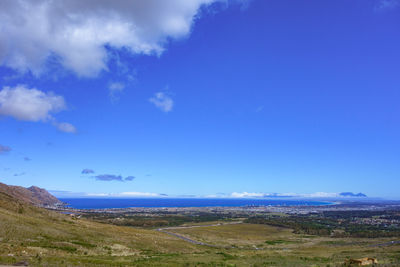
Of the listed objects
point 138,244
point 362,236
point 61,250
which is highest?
point 61,250

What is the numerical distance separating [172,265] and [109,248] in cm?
1764

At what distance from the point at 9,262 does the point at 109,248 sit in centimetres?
2235

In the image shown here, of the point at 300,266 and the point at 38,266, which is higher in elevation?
the point at 38,266

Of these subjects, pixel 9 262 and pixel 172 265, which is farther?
pixel 172 265

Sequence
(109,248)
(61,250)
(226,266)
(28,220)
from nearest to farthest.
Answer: (226,266), (61,250), (109,248), (28,220)

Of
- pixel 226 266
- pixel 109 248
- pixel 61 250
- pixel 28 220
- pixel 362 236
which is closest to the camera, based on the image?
pixel 226 266

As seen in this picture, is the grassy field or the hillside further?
the grassy field

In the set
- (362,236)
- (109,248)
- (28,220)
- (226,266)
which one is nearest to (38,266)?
(226,266)

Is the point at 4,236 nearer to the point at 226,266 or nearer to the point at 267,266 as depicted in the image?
the point at 226,266

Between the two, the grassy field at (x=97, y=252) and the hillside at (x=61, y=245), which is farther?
the grassy field at (x=97, y=252)

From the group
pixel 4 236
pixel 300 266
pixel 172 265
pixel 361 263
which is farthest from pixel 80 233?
pixel 361 263

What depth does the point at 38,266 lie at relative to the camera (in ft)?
76.1

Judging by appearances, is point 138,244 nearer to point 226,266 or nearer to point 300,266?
point 226,266

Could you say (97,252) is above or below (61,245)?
below
